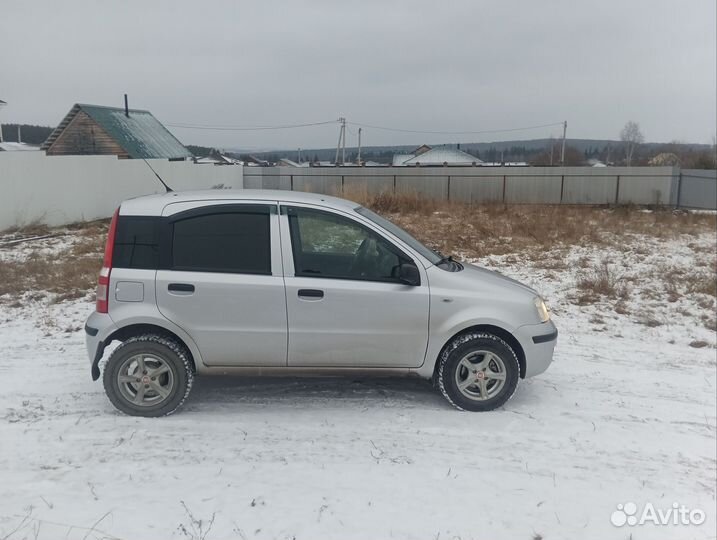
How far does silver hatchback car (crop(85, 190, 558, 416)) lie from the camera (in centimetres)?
437

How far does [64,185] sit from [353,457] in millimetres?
17170

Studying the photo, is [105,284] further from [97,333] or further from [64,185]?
[64,185]

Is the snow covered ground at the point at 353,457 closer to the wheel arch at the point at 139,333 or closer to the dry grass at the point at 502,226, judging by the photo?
the wheel arch at the point at 139,333

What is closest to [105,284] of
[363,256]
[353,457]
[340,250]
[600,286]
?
[340,250]

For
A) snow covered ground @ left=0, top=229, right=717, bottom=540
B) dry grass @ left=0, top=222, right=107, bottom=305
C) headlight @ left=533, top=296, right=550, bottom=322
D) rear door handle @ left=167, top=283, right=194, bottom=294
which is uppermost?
rear door handle @ left=167, top=283, right=194, bottom=294

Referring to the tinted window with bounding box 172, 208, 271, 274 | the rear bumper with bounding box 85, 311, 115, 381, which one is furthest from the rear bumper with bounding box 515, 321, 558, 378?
the rear bumper with bounding box 85, 311, 115, 381

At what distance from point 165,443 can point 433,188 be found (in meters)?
29.8

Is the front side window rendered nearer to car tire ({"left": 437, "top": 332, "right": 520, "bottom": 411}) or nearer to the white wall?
car tire ({"left": 437, "top": 332, "right": 520, "bottom": 411})

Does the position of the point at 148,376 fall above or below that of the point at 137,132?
below

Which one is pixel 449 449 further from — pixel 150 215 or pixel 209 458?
pixel 150 215

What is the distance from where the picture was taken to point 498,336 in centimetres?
471

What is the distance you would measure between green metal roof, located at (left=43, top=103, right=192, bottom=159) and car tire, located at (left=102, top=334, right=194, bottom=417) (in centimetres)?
2680

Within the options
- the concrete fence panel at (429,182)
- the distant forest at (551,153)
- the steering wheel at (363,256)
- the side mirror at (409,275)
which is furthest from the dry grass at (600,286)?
the concrete fence panel at (429,182)

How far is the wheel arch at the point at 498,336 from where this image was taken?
15.1 feet
